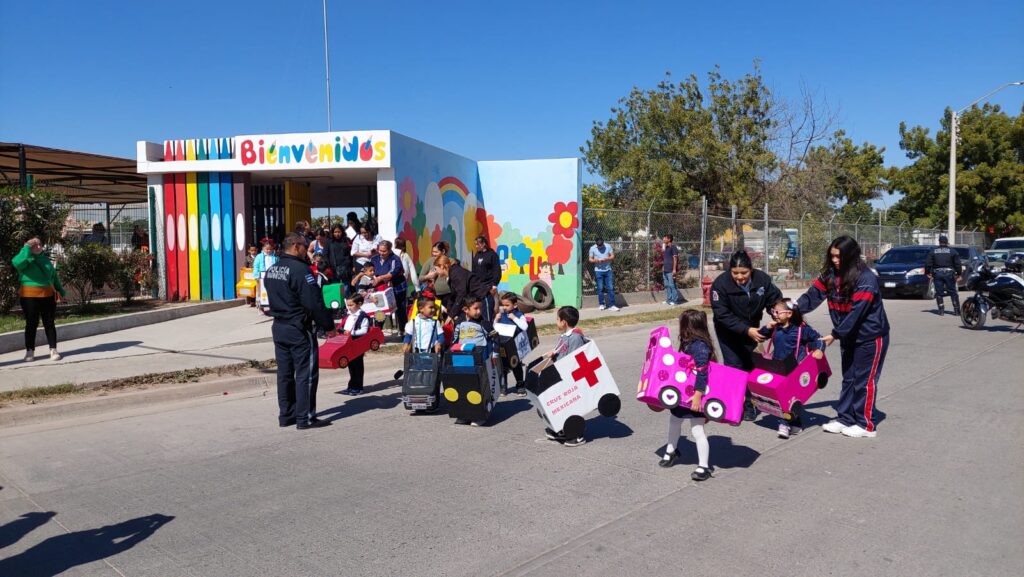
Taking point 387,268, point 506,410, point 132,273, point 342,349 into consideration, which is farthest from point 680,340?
point 132,273

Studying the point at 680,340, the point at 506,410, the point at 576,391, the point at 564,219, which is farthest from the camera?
the point at 564,219

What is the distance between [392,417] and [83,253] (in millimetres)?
9126

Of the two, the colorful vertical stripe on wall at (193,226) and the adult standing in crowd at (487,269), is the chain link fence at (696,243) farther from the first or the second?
the colorful vertical stripe on wall at (193,226)

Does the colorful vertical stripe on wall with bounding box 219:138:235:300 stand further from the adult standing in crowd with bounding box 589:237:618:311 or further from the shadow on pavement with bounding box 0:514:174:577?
the shadow on pavement with bounding box 0:514:174:577

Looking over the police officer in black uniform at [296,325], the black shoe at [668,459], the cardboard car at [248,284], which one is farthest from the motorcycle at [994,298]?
the cardboard car at [248,284]

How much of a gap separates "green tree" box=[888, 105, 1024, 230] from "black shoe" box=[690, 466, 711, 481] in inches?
1624

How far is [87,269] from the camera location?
13.9 metres

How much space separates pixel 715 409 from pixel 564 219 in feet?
42.6

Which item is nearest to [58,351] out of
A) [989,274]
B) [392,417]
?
[392,417]

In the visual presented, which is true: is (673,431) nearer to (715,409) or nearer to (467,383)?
(715,409)

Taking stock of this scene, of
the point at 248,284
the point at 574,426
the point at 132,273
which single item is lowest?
the point at 574,426

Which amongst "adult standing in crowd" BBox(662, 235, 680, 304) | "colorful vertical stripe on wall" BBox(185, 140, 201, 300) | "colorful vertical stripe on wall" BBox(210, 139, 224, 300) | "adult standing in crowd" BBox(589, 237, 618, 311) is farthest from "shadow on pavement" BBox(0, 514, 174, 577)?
"adult standing in crowd" BBox(662, 235, 680, 304)

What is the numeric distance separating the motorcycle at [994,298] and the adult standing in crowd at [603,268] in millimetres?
7097

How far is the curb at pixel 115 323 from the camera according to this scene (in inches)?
430
